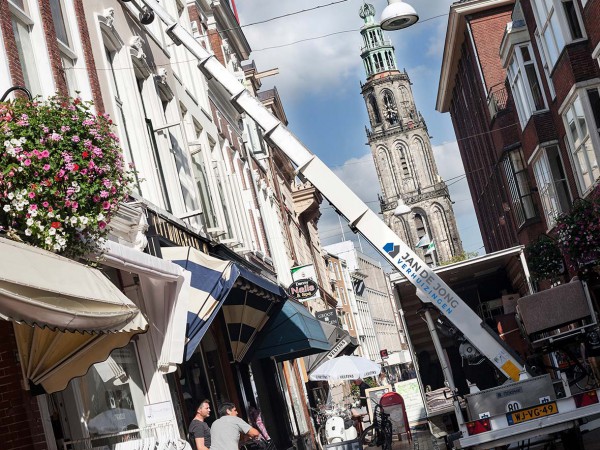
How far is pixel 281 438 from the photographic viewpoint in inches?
1021

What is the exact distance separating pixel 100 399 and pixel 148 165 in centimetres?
581

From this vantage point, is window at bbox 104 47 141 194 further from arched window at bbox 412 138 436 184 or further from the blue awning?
arched window at bbox 412 138 436 184

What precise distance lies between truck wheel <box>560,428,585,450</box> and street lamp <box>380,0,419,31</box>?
7.82 meters

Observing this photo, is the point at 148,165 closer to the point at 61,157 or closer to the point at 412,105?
the point at 61,157

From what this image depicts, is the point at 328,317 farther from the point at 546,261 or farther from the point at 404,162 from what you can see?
the point at 404,162

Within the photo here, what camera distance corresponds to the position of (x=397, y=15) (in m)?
18.0

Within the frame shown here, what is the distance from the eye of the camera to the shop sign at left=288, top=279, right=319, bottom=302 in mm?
30984

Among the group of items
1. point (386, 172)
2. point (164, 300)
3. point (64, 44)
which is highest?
point (386, 172)

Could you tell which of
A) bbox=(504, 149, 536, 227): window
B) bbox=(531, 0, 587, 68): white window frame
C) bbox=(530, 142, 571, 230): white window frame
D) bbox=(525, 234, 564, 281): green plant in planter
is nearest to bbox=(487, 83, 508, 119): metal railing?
bbox=(504, 149, 536, 227): window

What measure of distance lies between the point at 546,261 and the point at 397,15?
42.7 feet

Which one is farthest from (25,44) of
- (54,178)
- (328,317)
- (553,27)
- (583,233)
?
(328,317)

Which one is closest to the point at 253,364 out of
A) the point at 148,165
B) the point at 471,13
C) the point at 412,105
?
the point at 148,165

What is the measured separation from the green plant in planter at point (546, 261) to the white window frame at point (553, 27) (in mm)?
5061

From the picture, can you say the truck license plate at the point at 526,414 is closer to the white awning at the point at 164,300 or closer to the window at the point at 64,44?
the white awning at the point at 164,300
